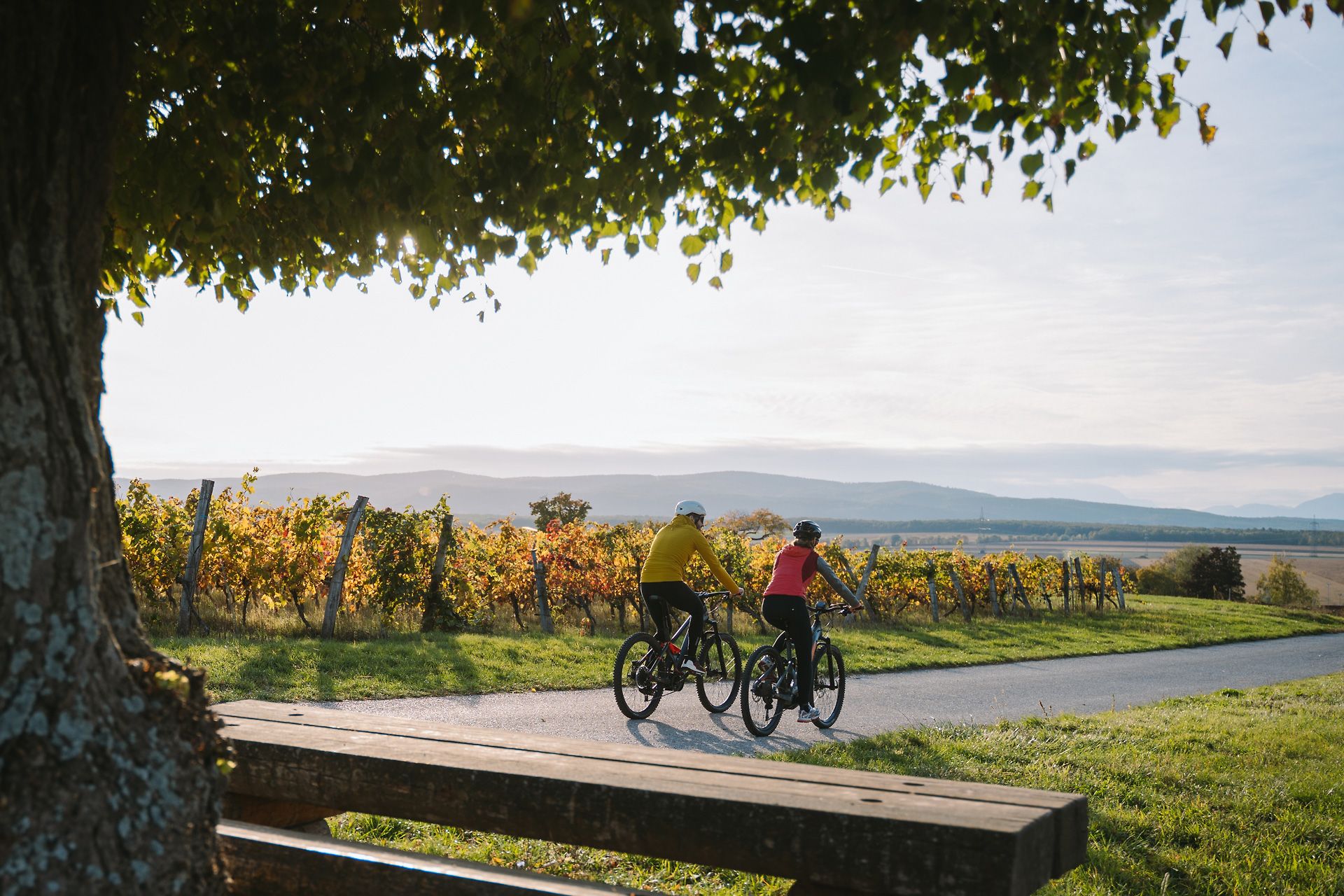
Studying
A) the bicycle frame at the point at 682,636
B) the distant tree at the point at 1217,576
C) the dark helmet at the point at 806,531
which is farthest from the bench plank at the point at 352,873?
the distant tree at the point at 1217,576

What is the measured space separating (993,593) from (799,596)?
18707 mm

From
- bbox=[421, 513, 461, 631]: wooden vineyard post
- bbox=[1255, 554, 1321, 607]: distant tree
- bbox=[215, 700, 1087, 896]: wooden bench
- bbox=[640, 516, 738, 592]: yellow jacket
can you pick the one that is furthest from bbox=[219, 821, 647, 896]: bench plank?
bbox=[1255, 554, 1321, 607]: distant tree

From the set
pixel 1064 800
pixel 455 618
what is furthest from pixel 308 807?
pixel 455 618

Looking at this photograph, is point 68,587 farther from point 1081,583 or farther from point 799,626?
point 1081,583

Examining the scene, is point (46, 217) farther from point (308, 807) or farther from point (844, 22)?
point (844, 22)

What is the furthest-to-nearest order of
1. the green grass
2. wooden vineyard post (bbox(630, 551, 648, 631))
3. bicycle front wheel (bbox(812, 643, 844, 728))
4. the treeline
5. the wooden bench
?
wooden vineyard post (bbox(630, 551, 648, 631)), the treeline, the green grass, bicycle front wheel (bbox(812, 643, 844, 728)), the wooden bench

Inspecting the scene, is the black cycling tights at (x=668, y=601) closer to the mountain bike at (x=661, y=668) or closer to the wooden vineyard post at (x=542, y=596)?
the mountain bike at (x=661, y=668)

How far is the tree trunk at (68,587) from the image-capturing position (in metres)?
1.99

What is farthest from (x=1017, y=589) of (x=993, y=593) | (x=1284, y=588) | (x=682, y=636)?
(x=1284, y=588)

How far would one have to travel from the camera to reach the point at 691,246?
5688 millimetres

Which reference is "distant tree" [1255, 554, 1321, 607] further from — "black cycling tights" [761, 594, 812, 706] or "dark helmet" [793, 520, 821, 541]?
"dark helmet" [793, 520, 821, 541]

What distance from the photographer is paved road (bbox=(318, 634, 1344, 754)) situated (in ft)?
28.8

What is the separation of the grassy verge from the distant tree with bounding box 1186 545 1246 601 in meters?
42.4

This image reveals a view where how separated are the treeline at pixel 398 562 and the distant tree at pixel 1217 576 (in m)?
34.2
